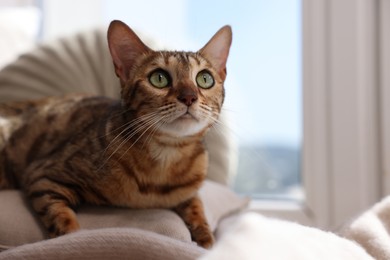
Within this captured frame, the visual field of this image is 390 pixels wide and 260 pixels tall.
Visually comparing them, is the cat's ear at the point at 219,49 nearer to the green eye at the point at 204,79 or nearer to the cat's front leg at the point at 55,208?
the green eye at the point at 204,79

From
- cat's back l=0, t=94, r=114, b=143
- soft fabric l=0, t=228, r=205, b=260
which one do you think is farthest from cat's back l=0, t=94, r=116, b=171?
soft fabric l=0, t=228, r=205, b=260

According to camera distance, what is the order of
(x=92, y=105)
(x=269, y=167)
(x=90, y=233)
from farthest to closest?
1. (x=269, y=167)
2. (x=92, y=105)
3. (x=90, y=233)

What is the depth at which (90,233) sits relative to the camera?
576mm

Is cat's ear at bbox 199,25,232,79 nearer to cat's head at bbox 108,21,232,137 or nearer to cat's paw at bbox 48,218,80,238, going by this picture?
cat's head at bbox 108,21,232,137

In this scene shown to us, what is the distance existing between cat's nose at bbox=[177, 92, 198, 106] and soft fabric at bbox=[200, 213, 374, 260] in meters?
0.28

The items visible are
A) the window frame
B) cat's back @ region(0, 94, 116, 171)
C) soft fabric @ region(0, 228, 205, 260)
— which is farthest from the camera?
the window frame

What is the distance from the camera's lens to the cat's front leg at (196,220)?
2.84 feet

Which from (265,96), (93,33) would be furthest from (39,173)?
(265,96)

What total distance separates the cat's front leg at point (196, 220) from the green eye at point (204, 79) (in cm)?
28

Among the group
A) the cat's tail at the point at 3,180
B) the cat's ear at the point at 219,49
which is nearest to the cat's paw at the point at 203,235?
the cat's ear at the point at 219,49

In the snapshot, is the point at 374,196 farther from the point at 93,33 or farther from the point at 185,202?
the point at 93,33

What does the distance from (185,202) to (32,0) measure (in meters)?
1.26

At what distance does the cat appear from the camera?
29.3 inches

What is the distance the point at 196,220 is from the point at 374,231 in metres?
0.35
